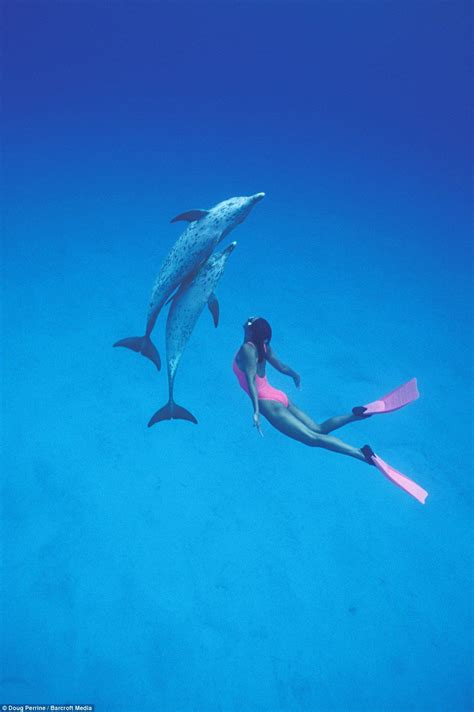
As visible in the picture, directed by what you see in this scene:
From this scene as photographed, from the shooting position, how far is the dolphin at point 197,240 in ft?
11.4

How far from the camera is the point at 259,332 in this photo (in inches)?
150

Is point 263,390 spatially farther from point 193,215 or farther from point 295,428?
point 193,215

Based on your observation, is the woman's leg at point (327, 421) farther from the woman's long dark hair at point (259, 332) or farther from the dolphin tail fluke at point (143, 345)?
the dolphin tail fluke at point (143, 345)

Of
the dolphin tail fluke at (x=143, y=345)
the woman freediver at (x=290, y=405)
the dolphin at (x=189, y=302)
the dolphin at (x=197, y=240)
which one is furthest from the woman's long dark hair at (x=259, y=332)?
the dolphin tail fluke at (x=143, y=345)

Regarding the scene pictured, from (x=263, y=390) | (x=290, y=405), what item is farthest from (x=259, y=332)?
(x=290, y=405)

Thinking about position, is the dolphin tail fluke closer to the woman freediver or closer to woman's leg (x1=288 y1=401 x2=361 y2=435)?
the woman freediver

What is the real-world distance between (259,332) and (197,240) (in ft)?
3.15

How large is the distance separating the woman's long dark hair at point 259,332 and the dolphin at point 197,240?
0.70m

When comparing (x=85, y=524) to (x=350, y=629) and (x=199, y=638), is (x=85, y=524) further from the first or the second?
(x=350, y=629)

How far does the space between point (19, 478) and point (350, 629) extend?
4.18 metres

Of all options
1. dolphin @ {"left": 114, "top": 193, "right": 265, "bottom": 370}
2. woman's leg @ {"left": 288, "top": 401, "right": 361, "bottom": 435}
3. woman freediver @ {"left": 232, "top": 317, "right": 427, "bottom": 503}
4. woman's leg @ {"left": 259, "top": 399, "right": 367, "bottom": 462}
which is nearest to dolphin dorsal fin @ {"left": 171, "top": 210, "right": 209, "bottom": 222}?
dolphin @ {"left": 114, "top": 193, "right": 265, "bottom": 370}

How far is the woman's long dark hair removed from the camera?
12.5 ft

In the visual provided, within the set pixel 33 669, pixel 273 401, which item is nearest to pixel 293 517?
pixel 273 401

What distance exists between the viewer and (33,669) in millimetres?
4152
